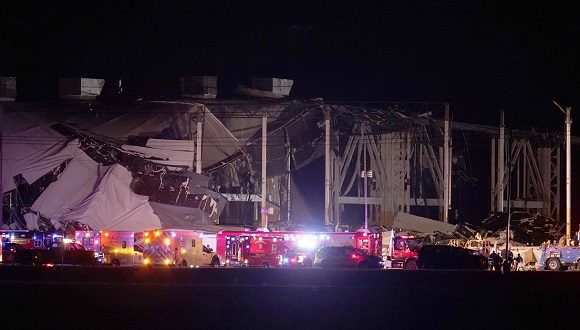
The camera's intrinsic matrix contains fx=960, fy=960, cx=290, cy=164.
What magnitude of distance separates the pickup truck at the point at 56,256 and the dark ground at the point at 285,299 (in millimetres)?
13625

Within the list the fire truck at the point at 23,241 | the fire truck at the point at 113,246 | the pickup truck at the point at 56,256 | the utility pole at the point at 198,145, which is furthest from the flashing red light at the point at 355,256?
the utility pole at the point at 198,145

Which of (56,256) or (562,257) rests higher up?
(562,257)

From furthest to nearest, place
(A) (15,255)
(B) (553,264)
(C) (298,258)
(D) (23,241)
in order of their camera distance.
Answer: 1. (D) (23,241)
2. (B) (553,264)
3. (A) (15,255)
4. (C) (298,258)

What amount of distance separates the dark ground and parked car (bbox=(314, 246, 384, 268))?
10337 millimetres

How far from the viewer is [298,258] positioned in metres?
52.3

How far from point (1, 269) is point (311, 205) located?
4275cm

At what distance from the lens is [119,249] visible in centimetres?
5684

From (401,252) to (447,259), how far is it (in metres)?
8.03

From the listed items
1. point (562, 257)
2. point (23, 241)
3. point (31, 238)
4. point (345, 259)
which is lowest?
point (562, 257)

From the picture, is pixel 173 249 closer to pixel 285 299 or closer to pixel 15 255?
pixel 15 255

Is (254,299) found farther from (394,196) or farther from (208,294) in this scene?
(394,196)

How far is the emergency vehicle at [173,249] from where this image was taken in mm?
53531

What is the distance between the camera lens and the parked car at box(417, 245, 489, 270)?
47.6 metres

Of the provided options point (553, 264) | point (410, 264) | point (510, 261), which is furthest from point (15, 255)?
point (553, 264)
